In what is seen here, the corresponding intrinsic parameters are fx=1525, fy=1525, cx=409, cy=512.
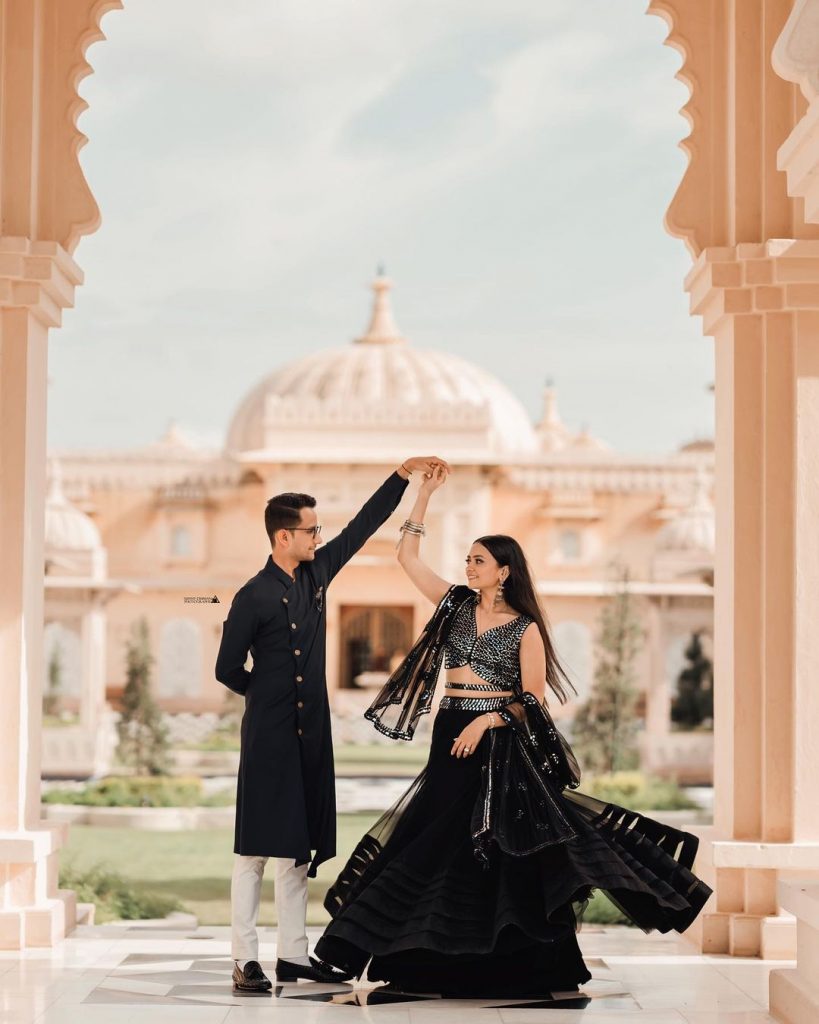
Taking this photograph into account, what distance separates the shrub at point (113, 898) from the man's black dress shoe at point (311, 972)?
305 cm

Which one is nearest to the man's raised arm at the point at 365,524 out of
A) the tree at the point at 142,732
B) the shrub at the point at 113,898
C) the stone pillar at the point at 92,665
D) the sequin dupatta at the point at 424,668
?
the sequin dupatta at the point at 424,668

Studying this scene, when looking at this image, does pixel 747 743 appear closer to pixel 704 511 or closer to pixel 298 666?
pixel 298 666

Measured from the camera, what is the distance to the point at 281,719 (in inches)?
172

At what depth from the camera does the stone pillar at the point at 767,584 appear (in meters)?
5.09

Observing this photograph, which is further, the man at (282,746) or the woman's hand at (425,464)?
the woman's hand at (425,464)

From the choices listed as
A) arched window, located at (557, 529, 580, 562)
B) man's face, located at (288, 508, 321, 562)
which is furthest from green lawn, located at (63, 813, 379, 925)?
arched window, located at (557, 529, 580, 562)

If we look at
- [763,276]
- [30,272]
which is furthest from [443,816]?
[30,272]

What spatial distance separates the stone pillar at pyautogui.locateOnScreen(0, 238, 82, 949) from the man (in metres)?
1.03

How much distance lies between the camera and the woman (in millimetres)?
4133

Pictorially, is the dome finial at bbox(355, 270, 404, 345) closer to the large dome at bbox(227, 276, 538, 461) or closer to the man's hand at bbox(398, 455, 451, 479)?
the large dome at bbox(227, 276, 538, 461)

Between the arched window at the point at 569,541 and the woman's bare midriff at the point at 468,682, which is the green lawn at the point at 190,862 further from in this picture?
the arched window at the point at 569,541

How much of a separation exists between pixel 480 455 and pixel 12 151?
24.5 m

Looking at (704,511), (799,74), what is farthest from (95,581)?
(799,74)

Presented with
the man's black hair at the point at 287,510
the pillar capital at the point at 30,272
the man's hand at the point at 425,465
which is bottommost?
the man's black hair at the point at 287,510
